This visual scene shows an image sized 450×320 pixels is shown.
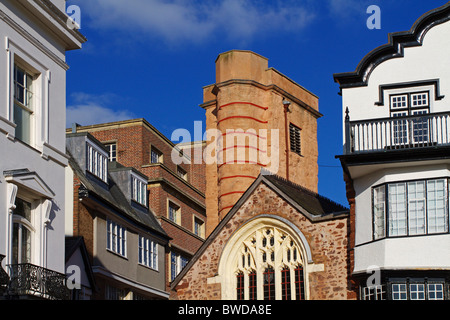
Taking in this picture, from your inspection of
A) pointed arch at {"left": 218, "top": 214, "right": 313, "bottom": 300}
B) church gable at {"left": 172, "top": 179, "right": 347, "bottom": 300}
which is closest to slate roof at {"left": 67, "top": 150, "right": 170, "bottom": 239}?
church gable at {"left": 172, "top": 179, "right": 347, "bottom": 300}

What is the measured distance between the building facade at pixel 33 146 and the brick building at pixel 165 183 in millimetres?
16869

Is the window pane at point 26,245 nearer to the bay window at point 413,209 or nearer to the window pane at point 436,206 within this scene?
the bay window at point 413,209

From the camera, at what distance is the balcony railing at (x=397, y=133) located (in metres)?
29.3

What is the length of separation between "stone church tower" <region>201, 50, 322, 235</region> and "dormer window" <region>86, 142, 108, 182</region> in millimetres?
7729

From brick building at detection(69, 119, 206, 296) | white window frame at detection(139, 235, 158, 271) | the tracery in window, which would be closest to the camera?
the tracery in window

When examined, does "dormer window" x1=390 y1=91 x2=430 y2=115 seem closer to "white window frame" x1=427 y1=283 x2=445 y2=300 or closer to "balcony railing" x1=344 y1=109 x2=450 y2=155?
"balcony railing" x1=344 y1=109 x2=450 y2=155

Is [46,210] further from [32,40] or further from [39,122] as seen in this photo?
[32,40]

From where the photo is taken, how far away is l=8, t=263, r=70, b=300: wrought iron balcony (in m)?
21.8

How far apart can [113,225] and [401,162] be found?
12915mm

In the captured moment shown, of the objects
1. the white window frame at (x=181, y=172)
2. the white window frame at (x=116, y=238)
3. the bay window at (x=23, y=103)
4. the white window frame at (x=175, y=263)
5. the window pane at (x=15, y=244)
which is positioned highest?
the white window frame at (x=181, y=172)

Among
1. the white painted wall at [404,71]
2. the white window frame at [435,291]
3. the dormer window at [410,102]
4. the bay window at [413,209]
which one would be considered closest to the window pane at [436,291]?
the white window frame at [435,291]
